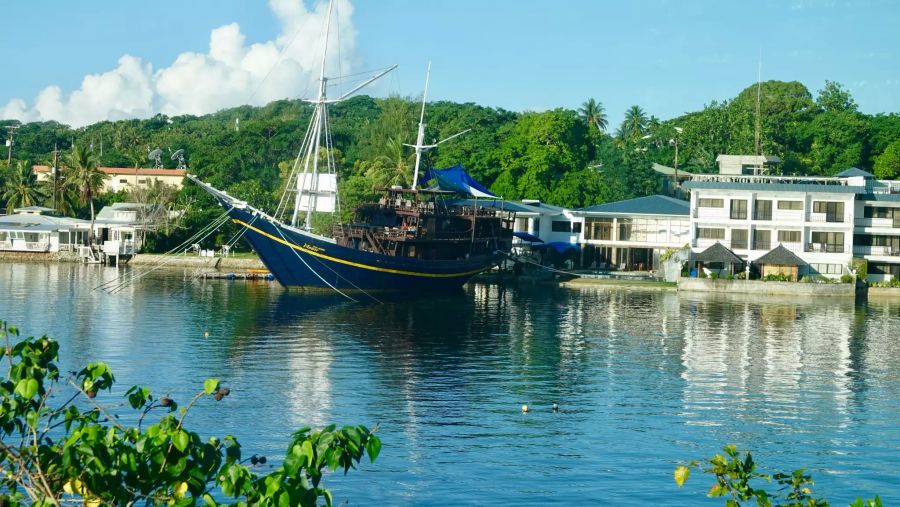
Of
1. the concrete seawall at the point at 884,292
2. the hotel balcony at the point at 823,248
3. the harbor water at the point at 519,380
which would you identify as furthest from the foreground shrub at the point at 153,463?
the hotel balcony at the point at 823,248

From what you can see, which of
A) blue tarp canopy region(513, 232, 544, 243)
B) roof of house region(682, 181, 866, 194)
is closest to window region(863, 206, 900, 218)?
roof of house region(682, 181, 866, 194)

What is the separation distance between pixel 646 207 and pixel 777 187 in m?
9.16

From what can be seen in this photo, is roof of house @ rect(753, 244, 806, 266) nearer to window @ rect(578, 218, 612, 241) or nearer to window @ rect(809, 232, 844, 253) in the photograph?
window @ rect(809, 232, 844, 253)

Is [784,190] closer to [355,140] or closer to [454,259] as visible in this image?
[454,259]

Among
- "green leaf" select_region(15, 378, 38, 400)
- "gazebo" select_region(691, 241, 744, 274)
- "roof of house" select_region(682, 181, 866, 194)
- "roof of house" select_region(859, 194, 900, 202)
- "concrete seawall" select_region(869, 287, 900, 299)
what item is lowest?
"concrete seawall" select_region(869, 287, 900, 299)

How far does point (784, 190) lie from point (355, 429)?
Result: 58429mm

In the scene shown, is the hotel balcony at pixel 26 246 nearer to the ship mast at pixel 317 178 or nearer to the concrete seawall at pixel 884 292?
the ship mast at pixel 317 178

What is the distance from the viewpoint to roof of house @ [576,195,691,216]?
67.9 metres

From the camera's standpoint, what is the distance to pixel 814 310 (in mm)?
51062

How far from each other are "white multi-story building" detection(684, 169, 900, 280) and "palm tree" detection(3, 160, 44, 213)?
5410cm

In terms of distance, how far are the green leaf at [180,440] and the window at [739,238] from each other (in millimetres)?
58189

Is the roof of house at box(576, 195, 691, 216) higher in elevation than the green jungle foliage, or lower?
lower

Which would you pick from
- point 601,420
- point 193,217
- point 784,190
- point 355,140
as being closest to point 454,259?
point 784,190

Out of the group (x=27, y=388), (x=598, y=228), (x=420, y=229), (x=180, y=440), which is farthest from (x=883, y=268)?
(x=27, y=388)
